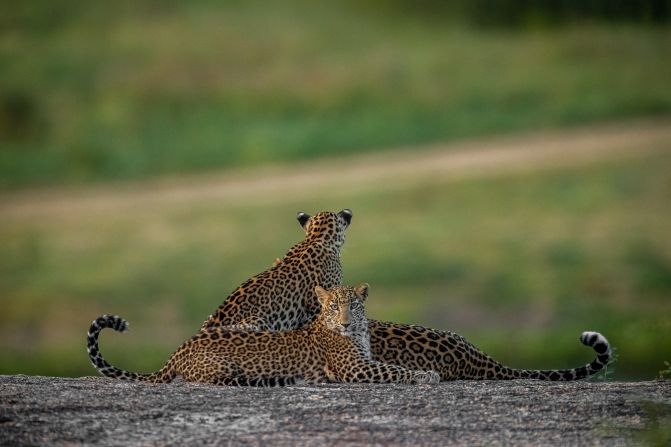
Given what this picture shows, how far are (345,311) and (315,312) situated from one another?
149 cm

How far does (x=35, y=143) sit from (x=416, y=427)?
21685 mm

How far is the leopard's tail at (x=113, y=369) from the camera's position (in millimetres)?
10969

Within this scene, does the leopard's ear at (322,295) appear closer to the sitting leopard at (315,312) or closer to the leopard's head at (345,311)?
the leopard's head at (345,311)

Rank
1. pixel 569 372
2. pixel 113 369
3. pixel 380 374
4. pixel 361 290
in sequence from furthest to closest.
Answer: pixel 113 369, pixel 569 372, pixel 361 290, pixel 380 374

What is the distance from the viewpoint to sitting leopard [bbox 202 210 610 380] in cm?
1111

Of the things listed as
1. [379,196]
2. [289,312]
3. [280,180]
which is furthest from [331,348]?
[280,180]

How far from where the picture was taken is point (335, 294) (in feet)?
36.1

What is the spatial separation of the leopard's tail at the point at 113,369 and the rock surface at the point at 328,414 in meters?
0.57

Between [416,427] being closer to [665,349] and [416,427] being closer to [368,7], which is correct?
[665,349]

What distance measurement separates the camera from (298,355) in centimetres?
1077

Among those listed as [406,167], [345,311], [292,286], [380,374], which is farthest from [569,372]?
[406,167]

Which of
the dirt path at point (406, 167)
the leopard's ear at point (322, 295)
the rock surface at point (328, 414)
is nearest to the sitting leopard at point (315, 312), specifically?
the leopard's ear at point (322, 295)

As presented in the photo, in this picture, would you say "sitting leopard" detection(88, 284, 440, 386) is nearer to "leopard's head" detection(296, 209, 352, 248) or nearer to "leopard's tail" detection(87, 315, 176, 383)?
"leopard's tail" detection(87, 315, 176, 383)

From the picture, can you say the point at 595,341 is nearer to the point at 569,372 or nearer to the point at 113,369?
the point at 569,372
